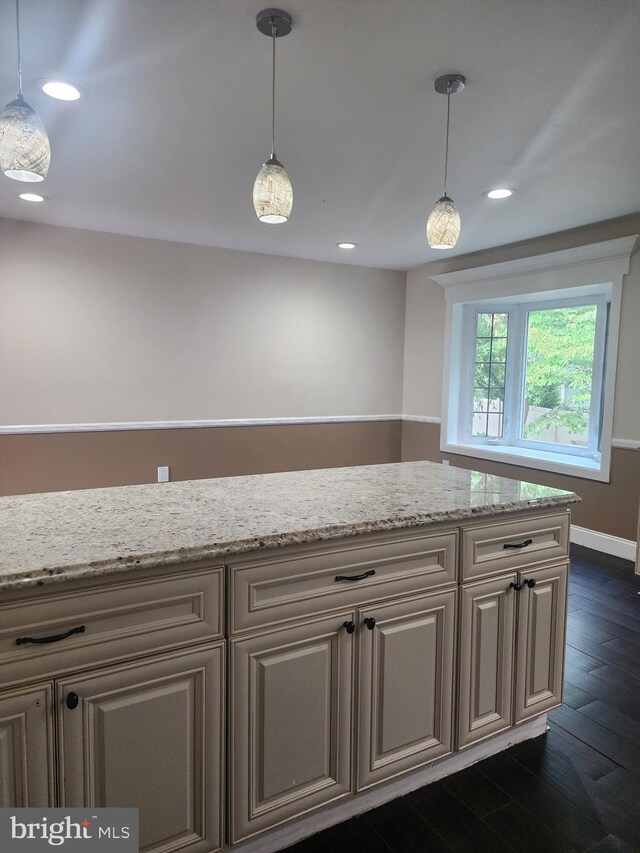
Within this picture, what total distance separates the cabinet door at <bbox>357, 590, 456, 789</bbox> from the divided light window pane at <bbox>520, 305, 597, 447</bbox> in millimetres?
3329

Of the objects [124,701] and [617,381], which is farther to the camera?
[617,381]

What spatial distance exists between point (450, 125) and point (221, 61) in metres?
1.01

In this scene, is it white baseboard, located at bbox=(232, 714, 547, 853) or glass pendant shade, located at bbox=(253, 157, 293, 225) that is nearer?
white baseboard, located at bbox=(232, 714, 547, 853)

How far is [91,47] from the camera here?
5.86 ft

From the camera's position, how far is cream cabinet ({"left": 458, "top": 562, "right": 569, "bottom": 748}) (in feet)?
5.71

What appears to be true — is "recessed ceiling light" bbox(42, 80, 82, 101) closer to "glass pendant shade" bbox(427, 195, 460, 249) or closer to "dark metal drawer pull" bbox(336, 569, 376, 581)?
"glass pendant shade" bbox(427, 195, 460, 249)

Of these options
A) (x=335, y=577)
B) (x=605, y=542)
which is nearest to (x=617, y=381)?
(x=605, y=542)

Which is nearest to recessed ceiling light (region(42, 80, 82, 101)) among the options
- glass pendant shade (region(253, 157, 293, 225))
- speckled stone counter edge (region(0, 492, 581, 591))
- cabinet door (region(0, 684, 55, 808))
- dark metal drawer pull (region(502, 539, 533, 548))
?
glass pendant shade (region(253, 157, 293, 225))

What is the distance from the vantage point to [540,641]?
74.3 inches

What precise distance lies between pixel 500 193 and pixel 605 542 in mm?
2551

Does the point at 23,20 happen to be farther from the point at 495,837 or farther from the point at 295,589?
the point at 495,837

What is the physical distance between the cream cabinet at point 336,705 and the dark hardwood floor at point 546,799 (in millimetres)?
147

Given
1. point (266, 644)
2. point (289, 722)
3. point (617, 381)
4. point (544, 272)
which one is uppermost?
point (544, 272)

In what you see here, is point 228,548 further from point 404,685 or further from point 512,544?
point 512,544
